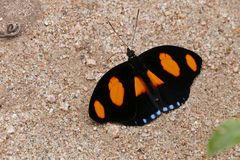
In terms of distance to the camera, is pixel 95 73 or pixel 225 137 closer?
pixel 225 137

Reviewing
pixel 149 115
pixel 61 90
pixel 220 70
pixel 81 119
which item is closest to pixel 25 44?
pixel 61 90

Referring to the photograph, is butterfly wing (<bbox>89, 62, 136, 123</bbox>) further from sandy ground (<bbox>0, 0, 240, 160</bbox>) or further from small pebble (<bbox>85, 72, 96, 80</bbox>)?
small pebble (<bbox>85, 72, 96, 80</bbox>)

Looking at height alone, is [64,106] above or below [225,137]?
below

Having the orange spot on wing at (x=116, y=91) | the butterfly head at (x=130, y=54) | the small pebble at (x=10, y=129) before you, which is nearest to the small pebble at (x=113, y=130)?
the orange spot on wing at (x=116, y=91)

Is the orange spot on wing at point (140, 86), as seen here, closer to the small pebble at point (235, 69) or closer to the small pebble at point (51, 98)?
the small pebble at point (51, 98)

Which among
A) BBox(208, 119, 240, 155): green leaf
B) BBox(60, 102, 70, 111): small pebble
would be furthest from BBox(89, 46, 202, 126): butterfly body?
BBox(208, 119, 240, 155): green leaf

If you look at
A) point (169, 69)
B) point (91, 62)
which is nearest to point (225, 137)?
point (169, 69)

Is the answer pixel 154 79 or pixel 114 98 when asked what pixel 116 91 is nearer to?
pixel 114 98
